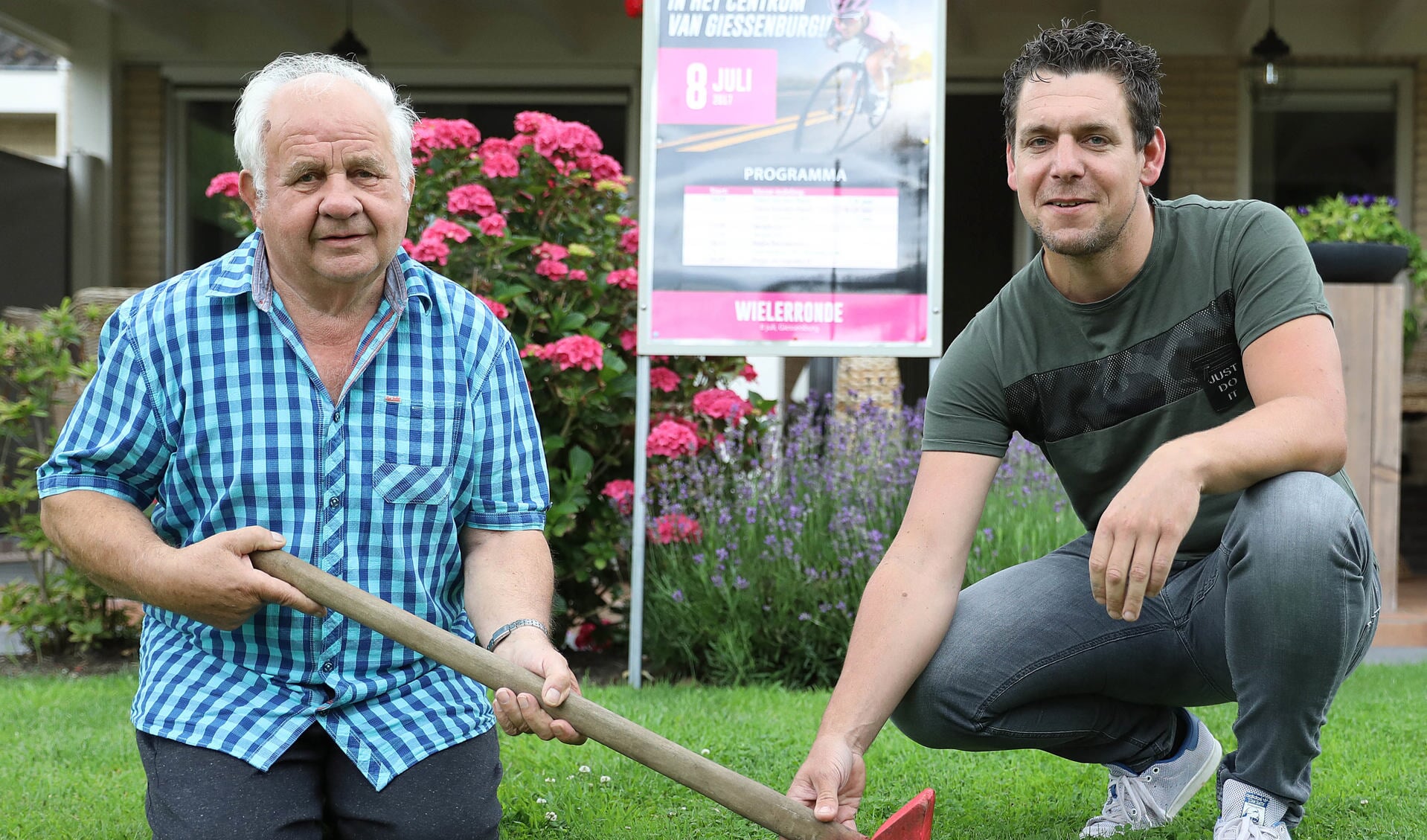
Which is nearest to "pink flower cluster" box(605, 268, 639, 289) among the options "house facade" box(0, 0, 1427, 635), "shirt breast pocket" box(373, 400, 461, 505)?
"shirt breast pocket" box(373, 400, 461, 505)

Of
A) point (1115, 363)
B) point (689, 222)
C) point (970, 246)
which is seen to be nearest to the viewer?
point (1115, 363)

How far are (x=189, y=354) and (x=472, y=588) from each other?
1.85 feet

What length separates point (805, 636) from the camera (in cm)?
393

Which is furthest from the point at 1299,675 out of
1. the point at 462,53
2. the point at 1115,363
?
the point at 462,53

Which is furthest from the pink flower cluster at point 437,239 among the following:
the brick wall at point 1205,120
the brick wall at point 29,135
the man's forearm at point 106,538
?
the brick wall at point 29,135

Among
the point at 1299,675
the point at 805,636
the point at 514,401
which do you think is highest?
the point at 514,401

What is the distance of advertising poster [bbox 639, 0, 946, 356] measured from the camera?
387 centimetres

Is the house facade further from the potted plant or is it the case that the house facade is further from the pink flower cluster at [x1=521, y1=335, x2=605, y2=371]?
the pink flower cluster at [x1=521, y1=335, x2=605, y2=371]

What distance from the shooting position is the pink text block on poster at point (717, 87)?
3.88m

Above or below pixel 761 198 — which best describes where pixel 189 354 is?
below

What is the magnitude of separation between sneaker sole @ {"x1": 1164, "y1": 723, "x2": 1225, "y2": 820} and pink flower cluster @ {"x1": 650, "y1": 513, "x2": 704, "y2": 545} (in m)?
1.92

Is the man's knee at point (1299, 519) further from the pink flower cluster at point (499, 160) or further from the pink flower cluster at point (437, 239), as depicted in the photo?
the pink flower cluster at point (499, 160)

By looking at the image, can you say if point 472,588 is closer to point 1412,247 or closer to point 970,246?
point 1412,247

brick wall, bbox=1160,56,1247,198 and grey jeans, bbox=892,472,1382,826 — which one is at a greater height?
brick wall, bbox=1160,56,1247,198
